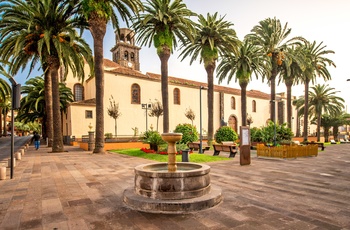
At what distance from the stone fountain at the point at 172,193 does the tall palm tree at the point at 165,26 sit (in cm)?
1460

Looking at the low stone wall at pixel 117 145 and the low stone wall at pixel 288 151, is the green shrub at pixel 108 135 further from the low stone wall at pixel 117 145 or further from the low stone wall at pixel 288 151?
the low stone wall at pixel 288 151

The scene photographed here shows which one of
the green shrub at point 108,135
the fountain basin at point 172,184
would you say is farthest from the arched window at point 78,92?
the fountain basin at point 172,184

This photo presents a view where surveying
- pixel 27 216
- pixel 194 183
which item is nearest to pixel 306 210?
pixel 194 183

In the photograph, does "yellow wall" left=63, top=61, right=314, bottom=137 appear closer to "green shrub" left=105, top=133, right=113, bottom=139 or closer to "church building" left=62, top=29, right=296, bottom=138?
"church building" left=62, top=29, right=296, bottom=138

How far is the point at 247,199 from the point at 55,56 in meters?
19.4

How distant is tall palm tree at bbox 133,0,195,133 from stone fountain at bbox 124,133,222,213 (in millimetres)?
14597

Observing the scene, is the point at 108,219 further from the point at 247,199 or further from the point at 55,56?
the point at 55,56

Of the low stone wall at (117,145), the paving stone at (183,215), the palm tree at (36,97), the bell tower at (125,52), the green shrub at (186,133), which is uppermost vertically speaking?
the bell tower at (125,52)

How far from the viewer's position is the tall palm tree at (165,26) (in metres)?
20.4

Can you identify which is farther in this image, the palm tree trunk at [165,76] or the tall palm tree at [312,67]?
the tall palm tree at [312,67]

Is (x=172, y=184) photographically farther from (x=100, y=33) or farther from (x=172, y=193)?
(x=100, y=33)

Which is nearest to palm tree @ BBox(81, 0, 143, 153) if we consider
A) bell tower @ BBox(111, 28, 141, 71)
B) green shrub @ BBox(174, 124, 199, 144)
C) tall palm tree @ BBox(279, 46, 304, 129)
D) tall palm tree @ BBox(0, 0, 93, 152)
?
tall palm tree @ BBox(0, 0, 93, 152)

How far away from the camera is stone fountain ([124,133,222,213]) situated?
5.12 metres

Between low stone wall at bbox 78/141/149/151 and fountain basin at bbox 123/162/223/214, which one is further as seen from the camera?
low stone wall at bbox 78/141/149/151
